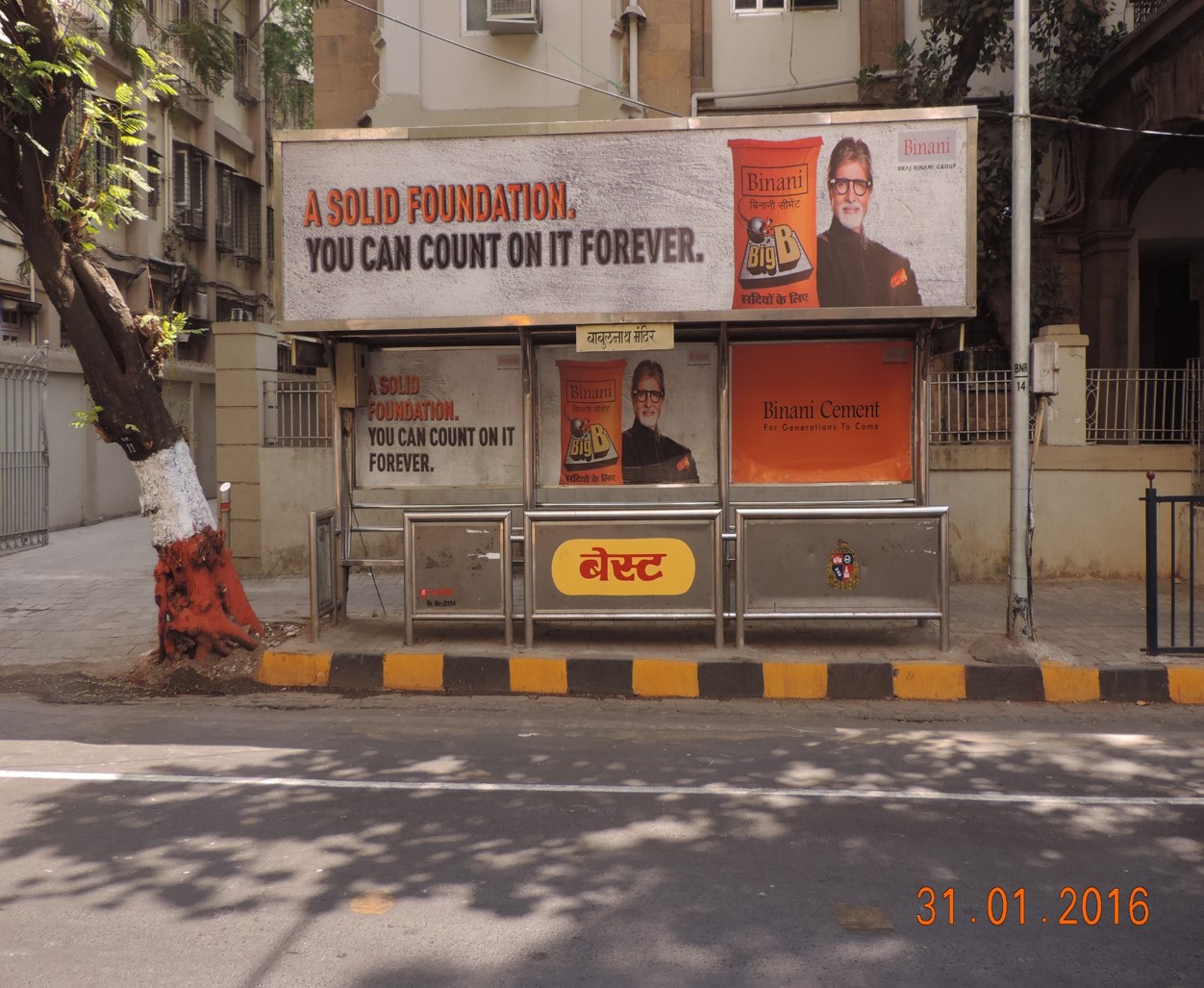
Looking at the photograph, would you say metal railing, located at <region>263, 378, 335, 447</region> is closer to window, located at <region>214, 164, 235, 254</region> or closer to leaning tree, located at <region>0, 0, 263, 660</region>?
leaning tree, located at <region>0, 0, 263, 660</region>

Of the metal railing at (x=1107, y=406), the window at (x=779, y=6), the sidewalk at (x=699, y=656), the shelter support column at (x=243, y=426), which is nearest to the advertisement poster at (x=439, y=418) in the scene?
the sidewalk at (x=699, y=656)

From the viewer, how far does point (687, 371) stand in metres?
9.49

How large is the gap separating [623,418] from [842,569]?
2.29 meters

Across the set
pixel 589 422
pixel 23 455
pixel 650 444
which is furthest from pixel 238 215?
pixel 650 444

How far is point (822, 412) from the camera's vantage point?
30.8ft

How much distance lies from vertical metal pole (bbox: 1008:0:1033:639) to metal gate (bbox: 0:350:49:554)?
12.0 m

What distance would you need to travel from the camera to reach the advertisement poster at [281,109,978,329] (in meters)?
8.16

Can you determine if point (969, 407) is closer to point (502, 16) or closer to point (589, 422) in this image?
point (589, 422)

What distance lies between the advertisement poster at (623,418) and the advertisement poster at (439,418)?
0.96 feet

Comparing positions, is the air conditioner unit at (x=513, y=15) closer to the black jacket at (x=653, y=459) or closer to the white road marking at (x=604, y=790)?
the black jacket at (x=653, y=459)

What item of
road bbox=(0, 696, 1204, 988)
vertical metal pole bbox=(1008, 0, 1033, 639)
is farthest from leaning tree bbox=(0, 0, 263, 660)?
vertical metal pole bbox=(1008, 0, 1033, 639)

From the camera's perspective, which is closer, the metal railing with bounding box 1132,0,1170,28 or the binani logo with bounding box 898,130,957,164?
the binani logo with bounding box 898,130,957,164

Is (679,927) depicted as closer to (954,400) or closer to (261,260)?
(954,400)

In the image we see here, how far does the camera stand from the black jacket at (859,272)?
26.8 ft
